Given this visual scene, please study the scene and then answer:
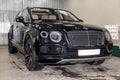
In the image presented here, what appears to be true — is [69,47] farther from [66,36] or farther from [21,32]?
[21,32]

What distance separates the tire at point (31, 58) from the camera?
14.3 ft

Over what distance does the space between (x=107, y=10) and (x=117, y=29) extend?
862 mm

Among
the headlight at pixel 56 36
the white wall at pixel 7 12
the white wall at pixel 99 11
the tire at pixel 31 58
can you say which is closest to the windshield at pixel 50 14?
the tire at pixel 31 58

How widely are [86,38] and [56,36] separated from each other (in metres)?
0.59

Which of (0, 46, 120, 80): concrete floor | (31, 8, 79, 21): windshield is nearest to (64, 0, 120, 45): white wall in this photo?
(31, 8, 79, 21): windshield

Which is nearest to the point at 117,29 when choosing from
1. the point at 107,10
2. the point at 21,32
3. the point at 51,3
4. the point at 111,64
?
the point at 107,10

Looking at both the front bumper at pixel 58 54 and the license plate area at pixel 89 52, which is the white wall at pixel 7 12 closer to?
the front bumper at pixel 58 54

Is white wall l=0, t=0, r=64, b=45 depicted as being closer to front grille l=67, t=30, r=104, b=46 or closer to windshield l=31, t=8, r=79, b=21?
windshield l=31, t=8, r=79, b=21

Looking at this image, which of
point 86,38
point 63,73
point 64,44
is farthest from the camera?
point 63,73

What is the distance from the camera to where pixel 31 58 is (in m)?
4.49

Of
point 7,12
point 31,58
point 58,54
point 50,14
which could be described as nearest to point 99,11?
point 50,14

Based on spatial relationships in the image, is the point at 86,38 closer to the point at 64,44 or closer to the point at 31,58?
the point at 64,44

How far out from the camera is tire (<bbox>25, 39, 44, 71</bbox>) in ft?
14.3

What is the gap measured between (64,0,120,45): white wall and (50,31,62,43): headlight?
3.13 m
